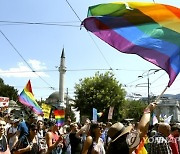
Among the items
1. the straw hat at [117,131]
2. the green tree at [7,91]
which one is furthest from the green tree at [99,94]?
the straw hat at [117,131]

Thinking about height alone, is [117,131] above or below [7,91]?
below

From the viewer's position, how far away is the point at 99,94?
158 feet

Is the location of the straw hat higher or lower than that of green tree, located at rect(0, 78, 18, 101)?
lower

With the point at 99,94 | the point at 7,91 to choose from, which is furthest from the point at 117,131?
the point at 7,91

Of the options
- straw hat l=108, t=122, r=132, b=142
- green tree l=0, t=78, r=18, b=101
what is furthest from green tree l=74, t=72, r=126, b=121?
straw hat l=108, t=122, r=132, b=142

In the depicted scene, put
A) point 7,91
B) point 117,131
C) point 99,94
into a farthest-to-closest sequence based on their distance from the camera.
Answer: point 7,91 < point 99,94 < point 117,131

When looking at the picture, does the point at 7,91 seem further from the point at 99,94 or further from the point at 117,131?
the point at 117,131

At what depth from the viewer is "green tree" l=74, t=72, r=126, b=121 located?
4809cm

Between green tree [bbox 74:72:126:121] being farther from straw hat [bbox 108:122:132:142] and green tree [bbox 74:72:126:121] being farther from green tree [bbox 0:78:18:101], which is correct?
straw hat [bbox 108:122:132:142]

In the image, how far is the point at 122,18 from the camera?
5.61m

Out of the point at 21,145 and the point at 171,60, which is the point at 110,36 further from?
the point at 21,145

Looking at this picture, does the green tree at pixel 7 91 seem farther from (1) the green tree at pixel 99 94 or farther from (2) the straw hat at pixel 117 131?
(2) the straw hat at pixel 117 131

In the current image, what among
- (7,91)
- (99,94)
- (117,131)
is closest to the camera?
(117,131)

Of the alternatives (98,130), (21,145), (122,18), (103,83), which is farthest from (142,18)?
(103,83)
